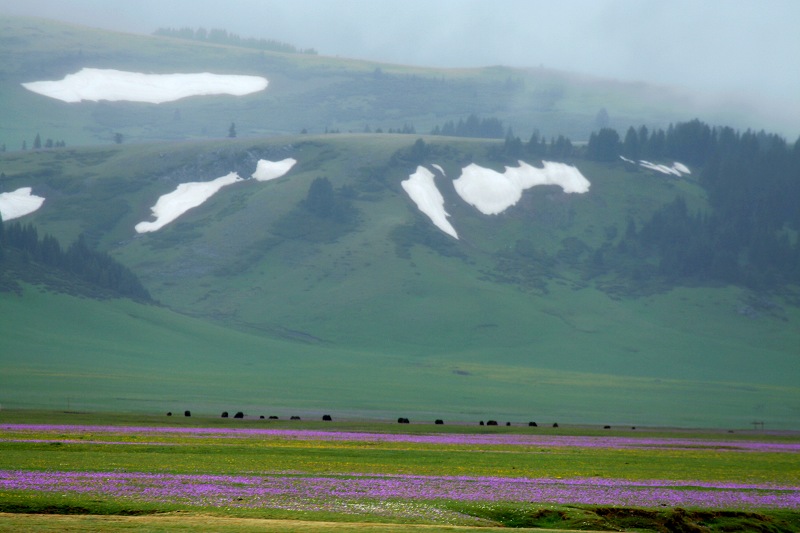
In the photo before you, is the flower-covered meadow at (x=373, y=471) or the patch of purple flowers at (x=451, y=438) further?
the patch of purple flowers at (x=451, y=438)

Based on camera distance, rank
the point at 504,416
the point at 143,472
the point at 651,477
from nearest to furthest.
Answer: the point at 143,472, the point at 651,477, the point at 504,416

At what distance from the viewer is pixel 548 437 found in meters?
82.4

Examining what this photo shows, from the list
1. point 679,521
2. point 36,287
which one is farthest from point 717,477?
point 36,287

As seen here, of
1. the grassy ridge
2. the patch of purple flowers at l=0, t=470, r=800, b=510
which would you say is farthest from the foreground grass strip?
the grassy ridge

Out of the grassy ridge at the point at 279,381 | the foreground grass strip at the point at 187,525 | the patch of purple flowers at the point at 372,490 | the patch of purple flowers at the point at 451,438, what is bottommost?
the foreground grass strip at the point at 187,525

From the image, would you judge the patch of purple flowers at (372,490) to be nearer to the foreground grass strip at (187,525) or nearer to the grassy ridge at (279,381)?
the foreground grass strip at (187,525)

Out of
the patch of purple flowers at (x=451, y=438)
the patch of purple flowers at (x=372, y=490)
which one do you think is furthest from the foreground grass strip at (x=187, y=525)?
the patch of purple flowers at (x=451, y=438)

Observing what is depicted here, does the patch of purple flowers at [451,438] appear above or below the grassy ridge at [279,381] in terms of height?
below

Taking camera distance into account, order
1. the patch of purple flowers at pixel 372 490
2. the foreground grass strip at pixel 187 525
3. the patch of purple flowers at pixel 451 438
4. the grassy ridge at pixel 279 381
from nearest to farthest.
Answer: the foreground grass strip at pixel 187 525, the patch of purple flowers at pixel 372 490, the patch of purple flowers at pixel 451 438, the grassy ridge at pixel 279 381

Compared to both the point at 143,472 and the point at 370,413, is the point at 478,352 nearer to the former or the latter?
the point at 370,413

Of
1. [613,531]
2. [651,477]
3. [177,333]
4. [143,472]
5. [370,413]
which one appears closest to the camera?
[613,531]

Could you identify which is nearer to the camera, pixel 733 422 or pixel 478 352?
pixel 733 422

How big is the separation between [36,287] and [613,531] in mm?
168786

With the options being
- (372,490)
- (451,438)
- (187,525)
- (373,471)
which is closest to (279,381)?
(451,438)
